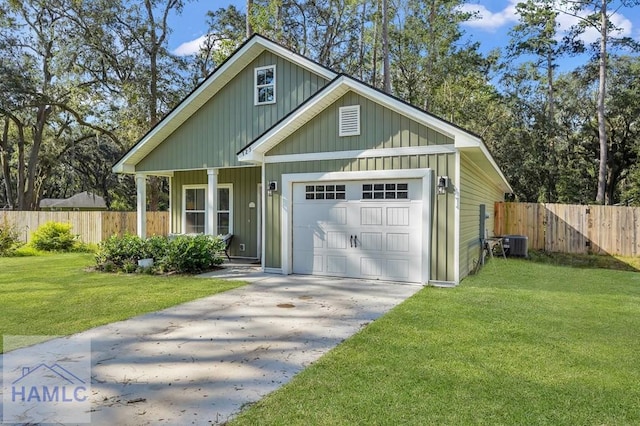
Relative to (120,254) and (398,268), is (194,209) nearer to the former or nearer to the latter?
(120,254)

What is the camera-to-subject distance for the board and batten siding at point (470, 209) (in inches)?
328

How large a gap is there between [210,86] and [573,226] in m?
12.7

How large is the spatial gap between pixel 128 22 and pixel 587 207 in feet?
70.3

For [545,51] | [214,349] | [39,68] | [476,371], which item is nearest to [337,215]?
[214,349]

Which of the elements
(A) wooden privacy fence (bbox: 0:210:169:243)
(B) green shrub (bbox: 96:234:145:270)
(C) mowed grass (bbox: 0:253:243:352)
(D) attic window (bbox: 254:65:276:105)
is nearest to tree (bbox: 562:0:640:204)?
(D) attic window (bbox: 254:65:276:105)

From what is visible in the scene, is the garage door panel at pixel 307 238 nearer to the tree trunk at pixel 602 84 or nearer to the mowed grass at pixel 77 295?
the mowed grass at pixel 77 295

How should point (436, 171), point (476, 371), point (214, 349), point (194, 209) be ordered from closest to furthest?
1. point (476, 371)
2. point (214, 349)
3. point (436, 171)
4. point (194, 209)

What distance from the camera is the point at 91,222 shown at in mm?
16125

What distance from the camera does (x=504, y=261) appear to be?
12320mm

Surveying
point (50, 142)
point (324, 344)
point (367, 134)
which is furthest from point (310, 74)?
point (50, 142)

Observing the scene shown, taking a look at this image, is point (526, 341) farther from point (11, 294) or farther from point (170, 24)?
point (170, 24)

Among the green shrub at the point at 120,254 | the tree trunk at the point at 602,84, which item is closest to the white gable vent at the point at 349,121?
the green shrub at the point at 120,254

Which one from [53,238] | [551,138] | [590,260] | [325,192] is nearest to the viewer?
[325,192]

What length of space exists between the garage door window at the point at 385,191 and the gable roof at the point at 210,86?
3462mm
